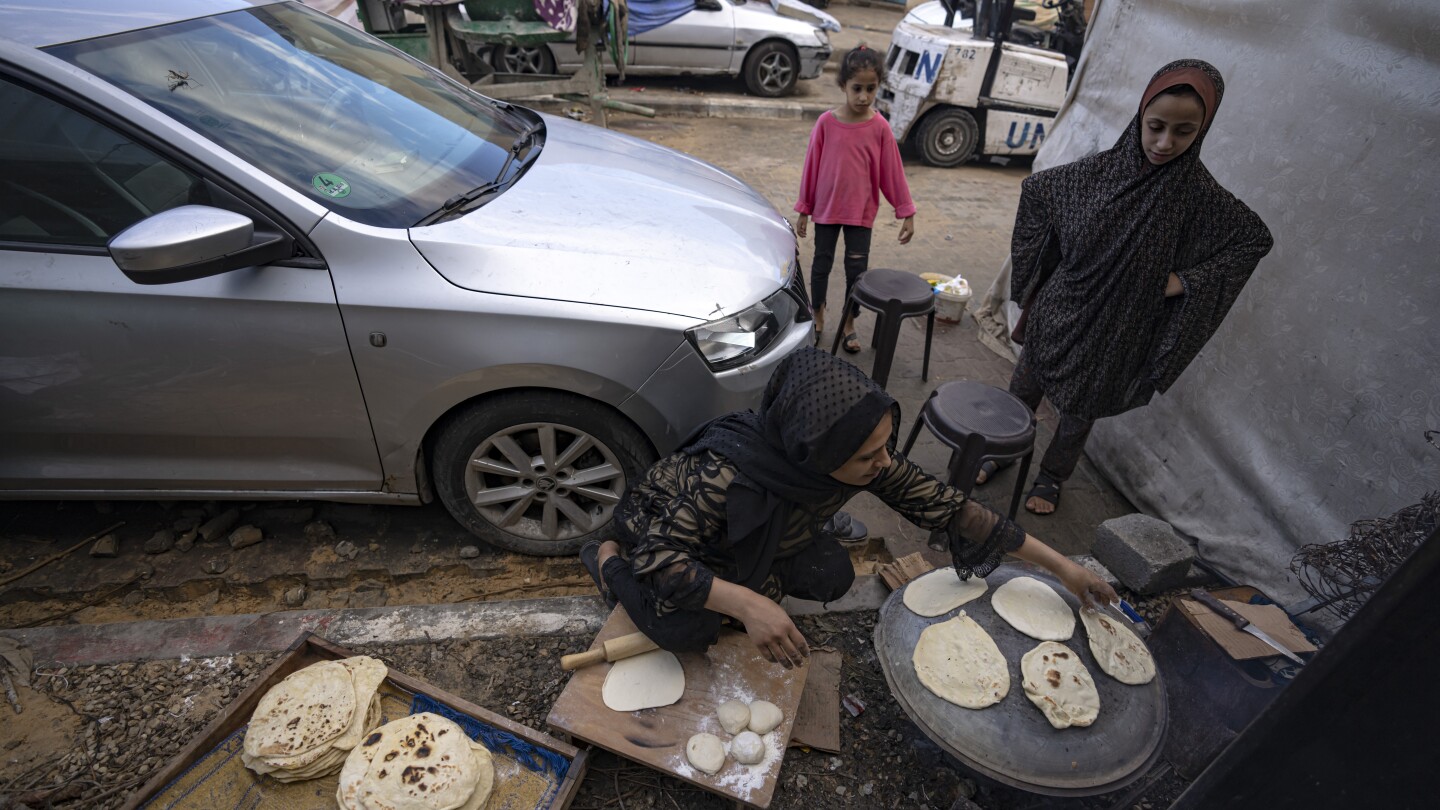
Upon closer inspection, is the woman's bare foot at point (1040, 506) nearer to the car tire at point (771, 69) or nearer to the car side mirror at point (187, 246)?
the car side mirror at point (187, 246)

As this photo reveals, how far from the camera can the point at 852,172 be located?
3867 millimetres

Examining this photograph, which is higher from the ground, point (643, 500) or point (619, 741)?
point (643, 500)

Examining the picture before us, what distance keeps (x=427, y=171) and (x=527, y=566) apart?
1635mm

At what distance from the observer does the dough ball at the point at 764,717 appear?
2.00 metres

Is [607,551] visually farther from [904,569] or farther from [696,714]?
[904,569]

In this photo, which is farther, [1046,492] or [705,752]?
[1046,492]

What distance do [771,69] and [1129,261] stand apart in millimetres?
8181

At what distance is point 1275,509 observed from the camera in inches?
109

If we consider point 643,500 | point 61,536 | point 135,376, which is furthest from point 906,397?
point 61,536

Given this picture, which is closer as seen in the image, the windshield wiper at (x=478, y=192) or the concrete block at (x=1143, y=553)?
the windshield wiper at (x=478, y=192)

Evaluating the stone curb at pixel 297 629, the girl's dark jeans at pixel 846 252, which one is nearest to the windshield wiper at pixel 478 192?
the stone curb at pixel 297 629

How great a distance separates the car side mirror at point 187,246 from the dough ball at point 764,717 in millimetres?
2050

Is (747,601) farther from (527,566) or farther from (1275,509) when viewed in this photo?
(1275,509)

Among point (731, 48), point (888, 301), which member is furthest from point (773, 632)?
point (731, 48)
